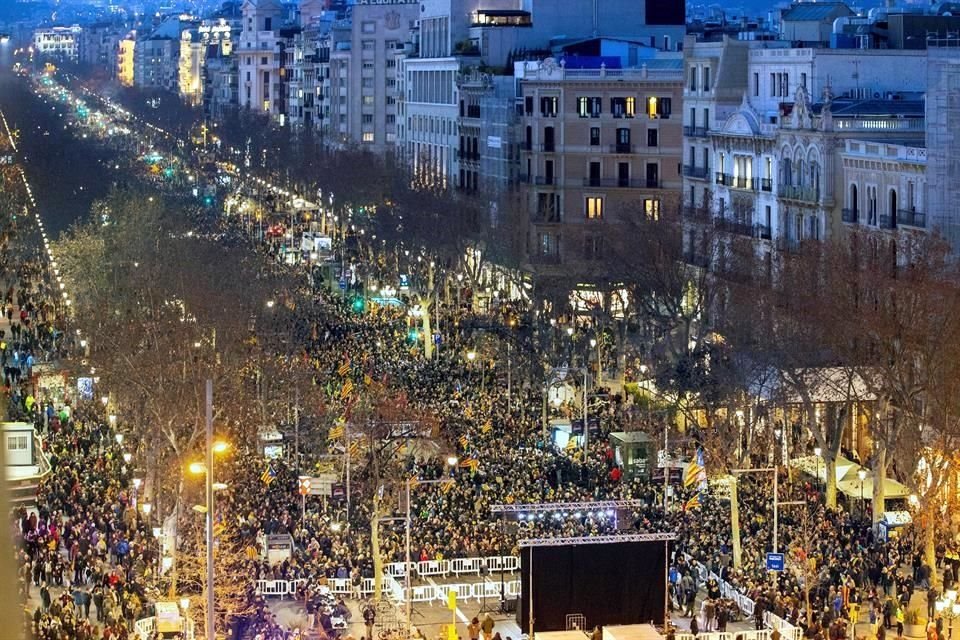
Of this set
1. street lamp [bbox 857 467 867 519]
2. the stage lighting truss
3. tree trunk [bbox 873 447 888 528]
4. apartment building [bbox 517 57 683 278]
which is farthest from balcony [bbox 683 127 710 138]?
the stage lighting truss

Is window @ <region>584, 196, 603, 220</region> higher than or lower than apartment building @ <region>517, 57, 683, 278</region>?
lower

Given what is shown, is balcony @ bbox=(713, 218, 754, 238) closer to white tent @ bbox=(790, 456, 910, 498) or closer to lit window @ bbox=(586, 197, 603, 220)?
lit window @ bbox=(586, 197, 603, 220)

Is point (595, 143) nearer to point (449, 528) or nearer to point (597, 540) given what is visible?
point (449, 528)

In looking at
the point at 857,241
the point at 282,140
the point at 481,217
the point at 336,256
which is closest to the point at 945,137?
the point at 857,241

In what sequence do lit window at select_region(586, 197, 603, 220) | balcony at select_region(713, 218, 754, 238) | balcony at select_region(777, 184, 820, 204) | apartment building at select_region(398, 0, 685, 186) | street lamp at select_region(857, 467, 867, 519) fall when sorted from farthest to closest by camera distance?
apartment building at select_region(398, 0, 685, 186), lit window at select_region(586, 197, 603, 220), balcony at select_region(713, 218, 754, 238), balcony at select_region(777, 184, 820, 204), street lamp at select_region(857, 467, 867, 519)

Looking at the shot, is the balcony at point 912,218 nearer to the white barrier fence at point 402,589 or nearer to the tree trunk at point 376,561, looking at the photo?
the white barrier fence at point 402,589

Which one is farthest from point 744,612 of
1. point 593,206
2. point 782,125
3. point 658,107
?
point 593,206

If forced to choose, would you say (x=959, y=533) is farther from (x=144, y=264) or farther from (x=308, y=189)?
(x=308, y=189)

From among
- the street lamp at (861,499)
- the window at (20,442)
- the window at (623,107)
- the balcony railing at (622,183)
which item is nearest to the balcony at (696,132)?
the balcony railing at (622,183)

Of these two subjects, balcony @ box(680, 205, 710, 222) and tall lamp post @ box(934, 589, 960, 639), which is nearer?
tall lamp post @ box(934, 589, 960, 639)
